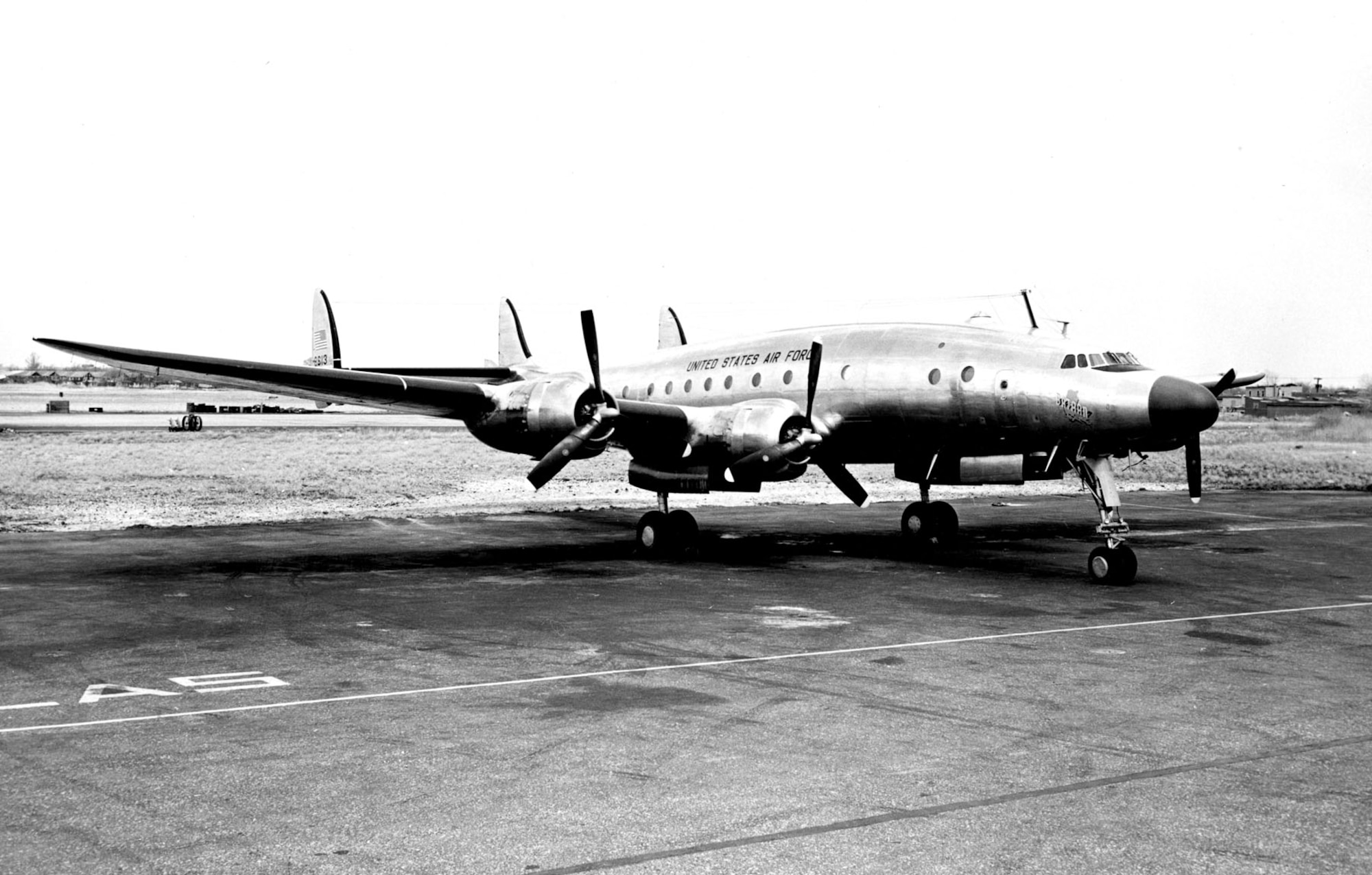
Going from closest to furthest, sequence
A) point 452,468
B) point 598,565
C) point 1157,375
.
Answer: point 1157,375
point 598,565
point 452,468

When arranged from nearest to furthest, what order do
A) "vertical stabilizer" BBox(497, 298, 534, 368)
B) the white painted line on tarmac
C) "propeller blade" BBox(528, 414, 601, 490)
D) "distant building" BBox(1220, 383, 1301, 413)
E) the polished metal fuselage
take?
the white painted line on tarmac
the polished metal fuselage
"propeller blade" BBox(528, 414, 601, 490)
"vertical stabilizer" BBox(497, 298, 534, 368)
"distant building" BBox(1220, 383, 1301, 413)

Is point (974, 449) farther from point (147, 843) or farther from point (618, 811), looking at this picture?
point (147, 843)

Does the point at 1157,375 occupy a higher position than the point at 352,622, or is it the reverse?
the point at 1157,375

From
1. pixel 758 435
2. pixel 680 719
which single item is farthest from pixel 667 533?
pixel 680 719

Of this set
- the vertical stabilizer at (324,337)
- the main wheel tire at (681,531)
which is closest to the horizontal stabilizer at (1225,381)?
the main wheel tire at (681,531)

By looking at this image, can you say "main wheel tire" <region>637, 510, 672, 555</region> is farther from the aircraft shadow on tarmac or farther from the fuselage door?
the fuselage door

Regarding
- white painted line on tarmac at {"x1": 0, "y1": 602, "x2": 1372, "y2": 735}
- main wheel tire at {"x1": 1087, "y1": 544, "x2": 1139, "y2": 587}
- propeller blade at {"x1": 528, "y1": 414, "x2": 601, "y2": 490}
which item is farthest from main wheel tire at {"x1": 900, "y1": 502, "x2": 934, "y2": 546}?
white painted line on tarmac at {"x1": 0, "y1": 602, "x2": 1372, "y2": 735}

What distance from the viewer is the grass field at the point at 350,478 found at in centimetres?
2978

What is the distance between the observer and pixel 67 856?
5996 millimetres

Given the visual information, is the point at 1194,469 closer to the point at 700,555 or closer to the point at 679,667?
the point at 700,555

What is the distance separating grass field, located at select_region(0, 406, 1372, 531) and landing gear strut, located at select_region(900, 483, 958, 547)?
34.9 ft

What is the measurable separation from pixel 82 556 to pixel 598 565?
8.63 m

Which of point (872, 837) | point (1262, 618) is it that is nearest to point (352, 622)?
point (872, 837)

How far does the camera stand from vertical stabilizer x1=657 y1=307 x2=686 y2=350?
2792 cm
